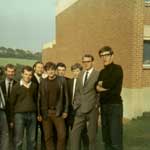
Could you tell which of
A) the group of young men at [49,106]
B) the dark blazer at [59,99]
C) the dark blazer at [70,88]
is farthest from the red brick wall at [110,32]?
the dark blazer at [59,99]

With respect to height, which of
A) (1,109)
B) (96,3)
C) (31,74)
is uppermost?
(96,3)

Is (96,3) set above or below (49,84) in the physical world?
above

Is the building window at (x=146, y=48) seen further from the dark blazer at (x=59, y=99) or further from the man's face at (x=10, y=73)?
the man's face at (x=10, y=73)

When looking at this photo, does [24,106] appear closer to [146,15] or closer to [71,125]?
[71,125]

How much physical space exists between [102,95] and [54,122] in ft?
4.37

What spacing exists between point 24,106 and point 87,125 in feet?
4.26

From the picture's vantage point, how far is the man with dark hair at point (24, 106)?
8.93 m

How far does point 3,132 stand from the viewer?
29.7 feet

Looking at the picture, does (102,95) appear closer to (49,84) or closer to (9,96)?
(49,84)

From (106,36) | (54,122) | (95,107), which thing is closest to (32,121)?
(54,122)

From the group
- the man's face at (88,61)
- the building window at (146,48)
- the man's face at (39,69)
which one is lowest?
the man's face at (39,69)

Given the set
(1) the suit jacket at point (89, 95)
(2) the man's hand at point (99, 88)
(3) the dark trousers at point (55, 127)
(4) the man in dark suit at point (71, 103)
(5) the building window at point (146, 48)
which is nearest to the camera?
(2) the man's hand at point (99, 88)

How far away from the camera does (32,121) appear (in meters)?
9.09

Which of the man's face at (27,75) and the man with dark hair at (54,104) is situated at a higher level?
the man's face at (27,75)
